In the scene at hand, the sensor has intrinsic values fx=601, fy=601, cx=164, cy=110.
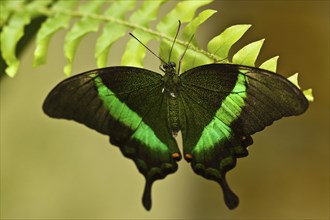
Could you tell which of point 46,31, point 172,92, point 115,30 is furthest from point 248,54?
point 46,31

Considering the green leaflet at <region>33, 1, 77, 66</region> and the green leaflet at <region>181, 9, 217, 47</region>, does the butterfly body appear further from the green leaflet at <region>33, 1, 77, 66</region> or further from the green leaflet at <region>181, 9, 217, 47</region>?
the green leaflet at <region>33, 1, 77, 66</region>

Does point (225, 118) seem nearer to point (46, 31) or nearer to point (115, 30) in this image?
point (115, 30)

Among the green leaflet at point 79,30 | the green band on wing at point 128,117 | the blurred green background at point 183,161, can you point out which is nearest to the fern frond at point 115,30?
the green leaflet at point 79,30

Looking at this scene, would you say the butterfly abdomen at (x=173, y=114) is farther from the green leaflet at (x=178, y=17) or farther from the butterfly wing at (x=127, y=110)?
the green leaflet at (x=178, y=17)

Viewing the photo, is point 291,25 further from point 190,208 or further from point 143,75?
point 143,75

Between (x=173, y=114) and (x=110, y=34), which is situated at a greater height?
(x=110, y=34)

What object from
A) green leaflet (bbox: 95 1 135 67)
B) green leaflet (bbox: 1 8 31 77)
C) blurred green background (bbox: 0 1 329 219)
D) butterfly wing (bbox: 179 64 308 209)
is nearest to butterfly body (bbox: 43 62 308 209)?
butterfly wing (bbox: 179 64 308 209)
